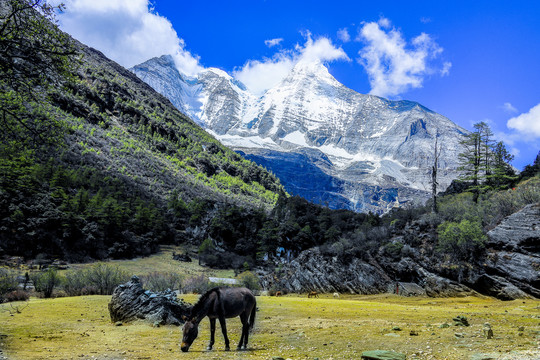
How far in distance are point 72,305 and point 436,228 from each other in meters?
36.2

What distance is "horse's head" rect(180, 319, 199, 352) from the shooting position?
8.69m

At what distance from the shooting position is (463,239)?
30219 mm

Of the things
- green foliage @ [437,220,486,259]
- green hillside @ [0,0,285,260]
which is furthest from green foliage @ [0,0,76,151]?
green foliage @ [437,220,486,259]

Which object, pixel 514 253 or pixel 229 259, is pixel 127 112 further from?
pixel 514 253

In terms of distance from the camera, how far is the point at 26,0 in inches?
412

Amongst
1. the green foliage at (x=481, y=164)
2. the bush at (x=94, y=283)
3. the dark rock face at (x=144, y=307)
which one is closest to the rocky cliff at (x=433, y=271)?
the green foliage at (x=481, y=164)

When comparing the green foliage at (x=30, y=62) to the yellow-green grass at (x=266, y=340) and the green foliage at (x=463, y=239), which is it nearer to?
the yellow-green grass at (x=266, y=340)

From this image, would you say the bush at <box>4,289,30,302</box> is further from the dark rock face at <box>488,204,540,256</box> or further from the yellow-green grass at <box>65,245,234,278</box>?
the dark rock face at <box>488,204,540,256</box>

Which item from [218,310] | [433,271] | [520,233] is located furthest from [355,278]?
[218,310]

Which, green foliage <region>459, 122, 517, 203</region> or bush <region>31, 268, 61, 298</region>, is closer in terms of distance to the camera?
bush <region>31, 268, 61, 298</region>

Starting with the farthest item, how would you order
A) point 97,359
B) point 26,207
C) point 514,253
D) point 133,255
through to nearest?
point 133,255, point 26,207, point 514,253, point 97,359

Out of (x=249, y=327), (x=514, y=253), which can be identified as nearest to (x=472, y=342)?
(x=249, y=327)

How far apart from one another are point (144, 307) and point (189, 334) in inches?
272

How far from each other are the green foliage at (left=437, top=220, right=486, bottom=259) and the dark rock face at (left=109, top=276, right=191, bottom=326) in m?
27.1
